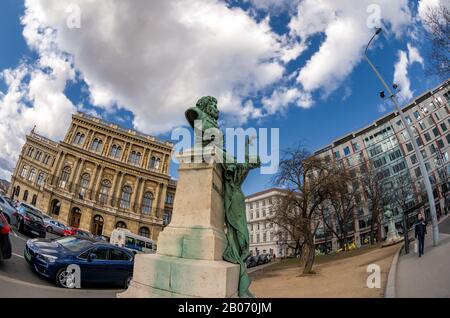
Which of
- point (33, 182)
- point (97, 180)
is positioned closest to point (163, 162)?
point (97, 180)

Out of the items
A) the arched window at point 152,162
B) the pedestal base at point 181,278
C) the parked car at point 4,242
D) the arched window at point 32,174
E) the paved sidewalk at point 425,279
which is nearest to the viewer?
the pedestal base at point 181,278

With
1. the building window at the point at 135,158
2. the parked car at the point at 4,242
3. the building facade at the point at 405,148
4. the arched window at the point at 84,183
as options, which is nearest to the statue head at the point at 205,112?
the parked car at the point at 4,242

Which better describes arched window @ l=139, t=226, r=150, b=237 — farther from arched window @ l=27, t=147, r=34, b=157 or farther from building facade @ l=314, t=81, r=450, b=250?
building facade @ l=314, t=81, r=450, b=250

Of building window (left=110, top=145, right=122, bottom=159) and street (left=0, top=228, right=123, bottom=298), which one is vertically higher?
building window (left=110, top=145, right=122, bottom=159)

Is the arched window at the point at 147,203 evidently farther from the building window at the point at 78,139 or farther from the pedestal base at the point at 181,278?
the pedestal base at the point at 181,278

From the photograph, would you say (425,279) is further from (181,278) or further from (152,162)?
(152,162)

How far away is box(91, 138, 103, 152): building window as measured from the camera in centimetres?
4723

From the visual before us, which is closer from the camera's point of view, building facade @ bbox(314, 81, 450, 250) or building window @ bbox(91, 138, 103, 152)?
building facade @ bbox(314, 81, 450, 250)

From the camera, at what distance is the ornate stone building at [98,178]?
42.0 meters

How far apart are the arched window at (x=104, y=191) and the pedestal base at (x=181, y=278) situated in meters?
46.8

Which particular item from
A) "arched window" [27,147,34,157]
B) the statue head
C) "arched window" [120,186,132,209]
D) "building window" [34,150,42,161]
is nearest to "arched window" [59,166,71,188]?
"arched window" [120,186,132,209]

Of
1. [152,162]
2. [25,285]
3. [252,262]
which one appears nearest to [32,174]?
[152,162]

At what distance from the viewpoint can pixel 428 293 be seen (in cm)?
530
